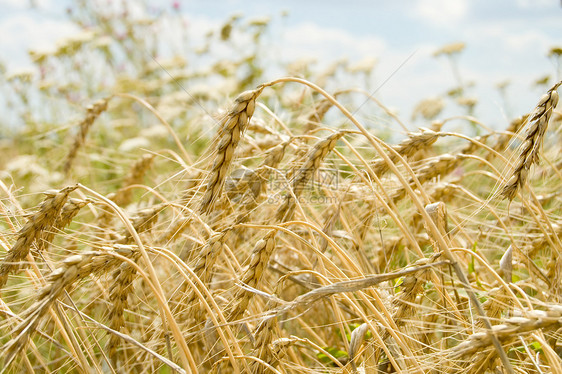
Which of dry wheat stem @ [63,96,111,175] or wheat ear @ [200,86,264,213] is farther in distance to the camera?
dry wheat stem @ [63,96,111,175]

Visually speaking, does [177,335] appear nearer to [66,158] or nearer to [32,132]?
[66,158]

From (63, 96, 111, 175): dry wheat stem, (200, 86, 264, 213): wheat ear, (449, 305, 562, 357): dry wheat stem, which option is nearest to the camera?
(449, 305, 562, 357): dry wheat stem

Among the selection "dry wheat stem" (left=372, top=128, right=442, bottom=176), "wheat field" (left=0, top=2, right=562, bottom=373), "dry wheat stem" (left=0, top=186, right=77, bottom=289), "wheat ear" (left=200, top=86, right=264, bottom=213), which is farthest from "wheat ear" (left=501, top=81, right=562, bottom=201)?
"dry wheat stem" (left=0, top=186, right=77, bottom=289)

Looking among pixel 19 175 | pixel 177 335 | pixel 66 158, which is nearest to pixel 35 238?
pixel 177 335

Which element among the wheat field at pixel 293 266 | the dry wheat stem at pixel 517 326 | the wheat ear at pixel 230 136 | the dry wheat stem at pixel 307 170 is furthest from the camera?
the dry wheat stem at pixel 307 170

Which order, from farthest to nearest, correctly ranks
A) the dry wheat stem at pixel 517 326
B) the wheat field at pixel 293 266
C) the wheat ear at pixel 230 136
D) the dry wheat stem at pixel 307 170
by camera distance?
1. the dry wheat stem at pixel 307 170
2. the wheat ear at pixel 230 136
3. the wheat field at pixel 293 266
4. the dry wheat stem at pixel 517 326

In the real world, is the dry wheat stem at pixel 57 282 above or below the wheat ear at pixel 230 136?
below

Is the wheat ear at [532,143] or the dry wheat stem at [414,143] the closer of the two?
the wheat ear at [532,143]

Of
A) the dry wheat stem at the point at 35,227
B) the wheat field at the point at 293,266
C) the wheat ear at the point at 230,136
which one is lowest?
the wheat field at the point at 293,266

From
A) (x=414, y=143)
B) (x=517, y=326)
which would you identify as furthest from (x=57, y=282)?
(x=414, y=143)

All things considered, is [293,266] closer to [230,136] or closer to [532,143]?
[230,136]

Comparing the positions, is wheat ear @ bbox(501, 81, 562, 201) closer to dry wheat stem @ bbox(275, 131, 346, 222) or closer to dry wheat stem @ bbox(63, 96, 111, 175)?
dry wheat stem @ bbox(275, 131, 346, 222)

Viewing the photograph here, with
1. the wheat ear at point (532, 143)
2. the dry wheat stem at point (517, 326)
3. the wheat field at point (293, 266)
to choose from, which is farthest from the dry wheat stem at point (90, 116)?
the dry wheat stem at point (517, 326)

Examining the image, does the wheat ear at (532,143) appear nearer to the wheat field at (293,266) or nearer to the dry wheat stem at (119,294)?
the wheat field at (293,266)
